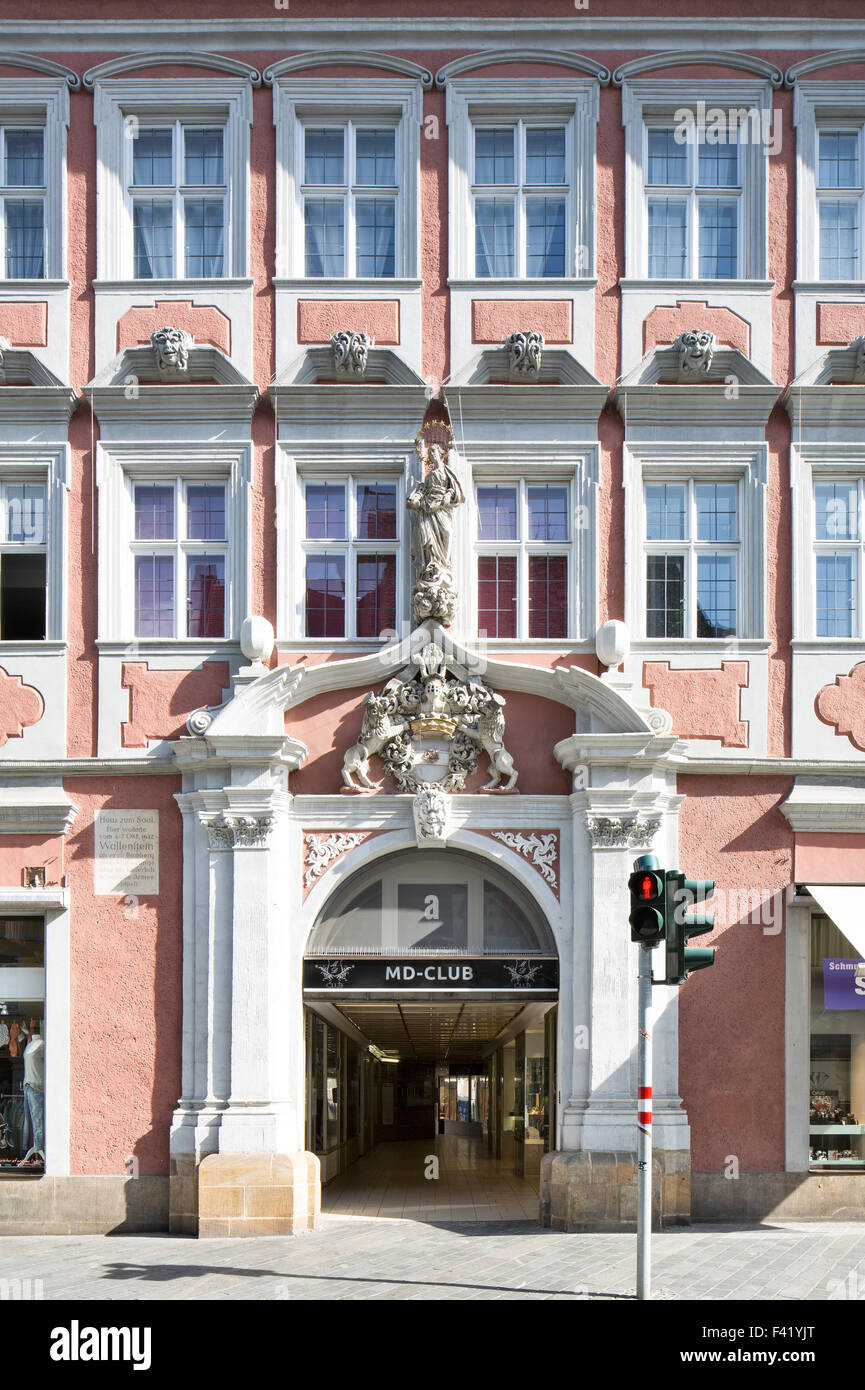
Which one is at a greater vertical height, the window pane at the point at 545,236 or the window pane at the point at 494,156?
the window pane at the point at 494,156

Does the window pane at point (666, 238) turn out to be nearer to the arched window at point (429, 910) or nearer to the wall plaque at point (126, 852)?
the arched window at point (429, 910)

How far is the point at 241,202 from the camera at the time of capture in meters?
16.9

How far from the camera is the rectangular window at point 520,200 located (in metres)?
17.0

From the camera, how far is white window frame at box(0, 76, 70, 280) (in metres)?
16.9

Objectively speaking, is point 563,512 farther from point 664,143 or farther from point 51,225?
point 51,225

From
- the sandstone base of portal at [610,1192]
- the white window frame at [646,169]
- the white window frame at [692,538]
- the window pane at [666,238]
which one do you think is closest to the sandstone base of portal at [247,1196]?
the sandstone base of portal at [610,1192]

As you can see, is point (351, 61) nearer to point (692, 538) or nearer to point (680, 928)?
point (692, 538)

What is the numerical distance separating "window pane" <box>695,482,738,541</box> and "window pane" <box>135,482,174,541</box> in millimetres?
5796

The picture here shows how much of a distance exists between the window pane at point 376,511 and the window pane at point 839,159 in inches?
235

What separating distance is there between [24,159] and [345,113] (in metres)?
3.65

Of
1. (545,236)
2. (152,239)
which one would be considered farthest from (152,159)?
(545,236)

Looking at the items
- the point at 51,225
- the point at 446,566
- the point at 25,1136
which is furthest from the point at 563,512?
the point at 25,1136

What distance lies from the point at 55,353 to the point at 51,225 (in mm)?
1477

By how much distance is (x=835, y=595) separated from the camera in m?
16.8
